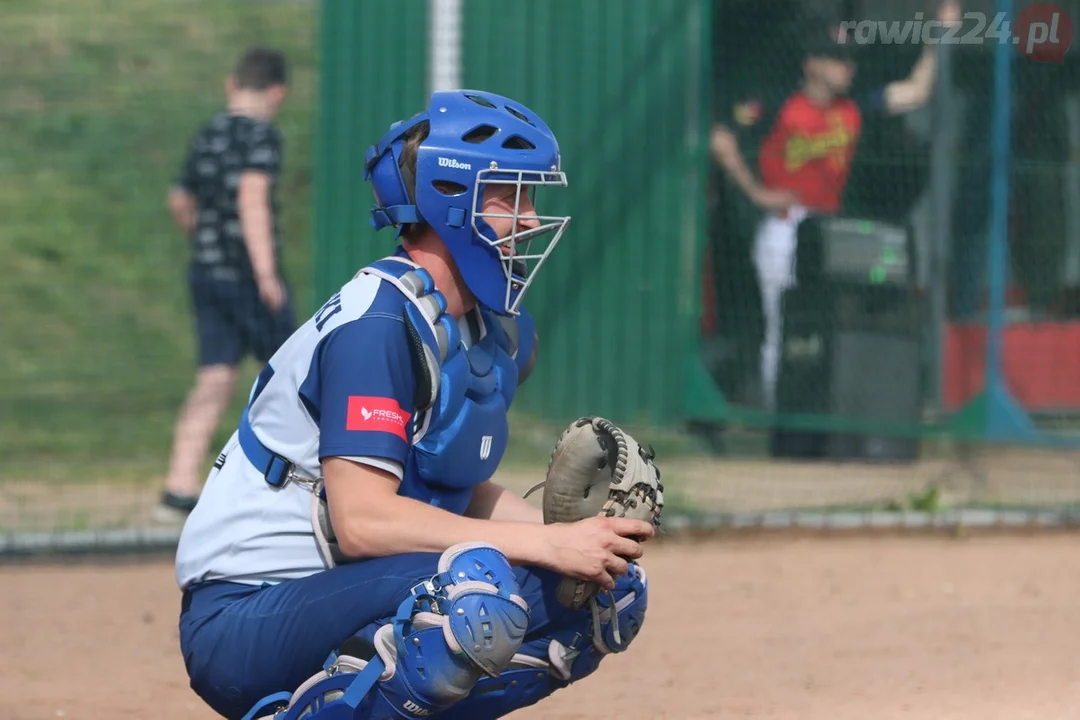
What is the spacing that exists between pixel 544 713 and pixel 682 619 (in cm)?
120

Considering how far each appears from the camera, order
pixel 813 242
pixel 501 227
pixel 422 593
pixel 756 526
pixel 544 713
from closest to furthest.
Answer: pixel 422 593 < pixel 501 227 < pixel 544 713 < pixel 756 526 < pixel 813 242

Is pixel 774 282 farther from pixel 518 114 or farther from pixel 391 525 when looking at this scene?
pixel 391 525

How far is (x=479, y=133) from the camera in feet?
10.3

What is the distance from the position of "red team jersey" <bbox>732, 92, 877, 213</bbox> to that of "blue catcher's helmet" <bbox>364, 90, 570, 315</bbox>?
5.17m

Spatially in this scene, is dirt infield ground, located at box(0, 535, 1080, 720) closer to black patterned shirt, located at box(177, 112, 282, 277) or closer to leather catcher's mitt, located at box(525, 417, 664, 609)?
leather catcher's mitt, located at box(525, 417, 664, 609)

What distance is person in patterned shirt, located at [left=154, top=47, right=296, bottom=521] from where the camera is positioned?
664 cm

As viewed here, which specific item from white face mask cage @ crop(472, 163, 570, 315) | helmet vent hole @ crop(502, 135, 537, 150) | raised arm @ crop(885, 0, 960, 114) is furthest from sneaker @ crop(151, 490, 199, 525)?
raised arm @ crop(885, 0, 960, 114)

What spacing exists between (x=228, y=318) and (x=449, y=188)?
3926mm

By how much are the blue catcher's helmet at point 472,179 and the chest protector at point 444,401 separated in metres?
0.11

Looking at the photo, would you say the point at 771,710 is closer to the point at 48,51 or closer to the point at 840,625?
the point at 840,625

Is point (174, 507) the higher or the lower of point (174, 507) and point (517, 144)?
→ the lower

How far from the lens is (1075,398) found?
8.17 m

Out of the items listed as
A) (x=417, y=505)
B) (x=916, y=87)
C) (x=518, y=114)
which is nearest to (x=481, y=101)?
(x=518, y=114)

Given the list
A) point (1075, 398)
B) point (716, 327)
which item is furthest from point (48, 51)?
point (1075, 398)
